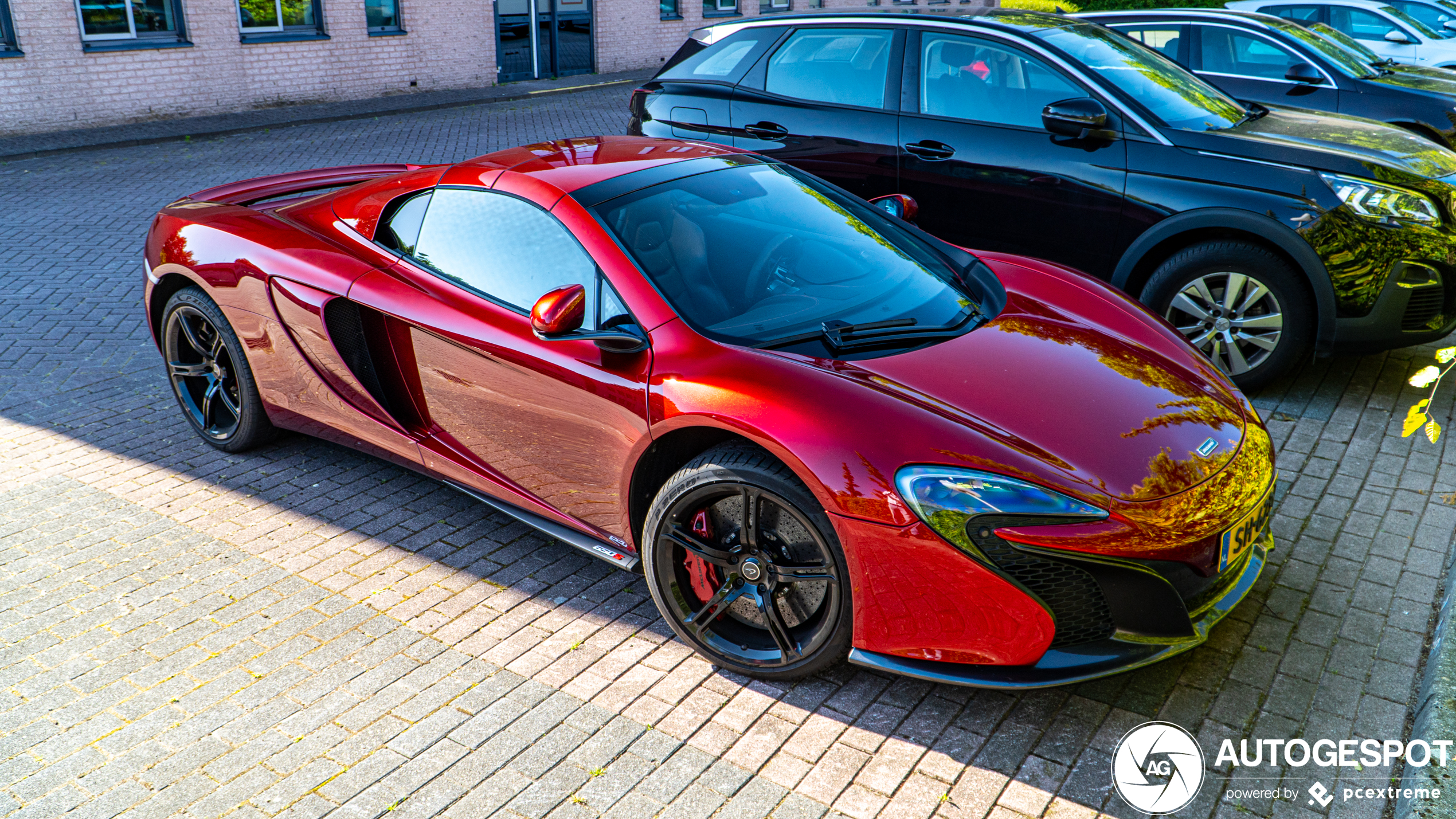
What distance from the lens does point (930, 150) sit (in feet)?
19.6

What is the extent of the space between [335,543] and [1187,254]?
434cm

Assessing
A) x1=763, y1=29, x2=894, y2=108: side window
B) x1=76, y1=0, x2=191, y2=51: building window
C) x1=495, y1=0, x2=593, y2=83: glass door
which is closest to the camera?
x1=763, y1=29, x2=894, y2=108: side window

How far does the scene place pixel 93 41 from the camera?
42.8 ft

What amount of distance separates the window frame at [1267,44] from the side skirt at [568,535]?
7.56 m

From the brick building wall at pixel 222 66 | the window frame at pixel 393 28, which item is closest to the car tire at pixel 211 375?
the brick building wall at pixel 222 66

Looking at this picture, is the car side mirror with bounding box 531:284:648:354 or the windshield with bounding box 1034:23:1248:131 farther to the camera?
the windshield with bounding box 1034:23:1248:131

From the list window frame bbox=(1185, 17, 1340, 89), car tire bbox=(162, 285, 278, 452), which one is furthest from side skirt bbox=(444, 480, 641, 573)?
window frame bbox=(1185, 17, 1340, 89)

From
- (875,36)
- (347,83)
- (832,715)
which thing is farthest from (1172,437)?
(347,83)

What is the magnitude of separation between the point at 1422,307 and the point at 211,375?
19.1 feet

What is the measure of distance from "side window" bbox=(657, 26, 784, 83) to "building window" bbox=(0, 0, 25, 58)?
960cm

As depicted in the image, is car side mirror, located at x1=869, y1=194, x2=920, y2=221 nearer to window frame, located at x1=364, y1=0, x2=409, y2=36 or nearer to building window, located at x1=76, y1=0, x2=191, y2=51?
building window, located at x1=76, y1=0, x2=191, y2=51

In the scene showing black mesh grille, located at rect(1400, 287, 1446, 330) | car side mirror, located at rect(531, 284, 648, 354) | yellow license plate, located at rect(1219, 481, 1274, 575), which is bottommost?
yellow license plate, located at rect(1219, 481, 1274, 575)

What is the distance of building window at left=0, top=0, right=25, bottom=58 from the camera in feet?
40.2

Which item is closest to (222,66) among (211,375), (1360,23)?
(211,375)
